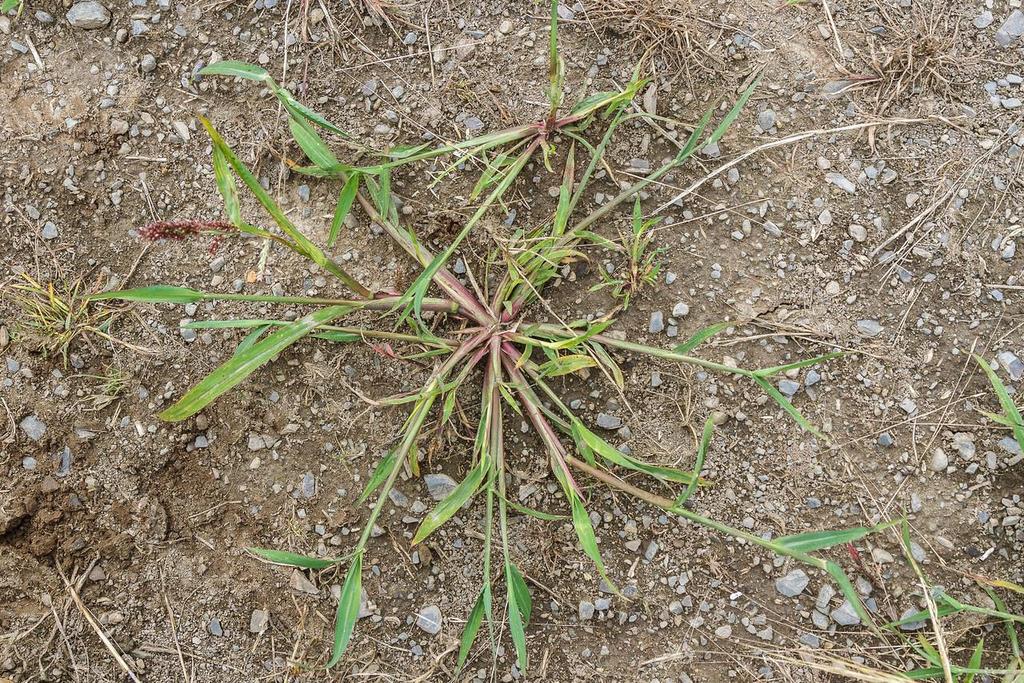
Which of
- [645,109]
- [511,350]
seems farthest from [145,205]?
[645,109]

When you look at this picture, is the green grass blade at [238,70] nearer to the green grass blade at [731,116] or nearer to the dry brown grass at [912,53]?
the green grass blade at [731,116]

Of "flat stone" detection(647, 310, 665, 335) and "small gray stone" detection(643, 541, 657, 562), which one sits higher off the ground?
"flat stone" detection(647, 310, 665, 335)

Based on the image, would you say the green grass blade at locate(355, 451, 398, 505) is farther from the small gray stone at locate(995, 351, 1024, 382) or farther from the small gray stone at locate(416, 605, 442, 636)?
the small gray stone at locate(995, 351, 1024, 382)

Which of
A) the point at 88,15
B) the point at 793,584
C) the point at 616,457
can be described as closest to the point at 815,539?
the point at 793,584

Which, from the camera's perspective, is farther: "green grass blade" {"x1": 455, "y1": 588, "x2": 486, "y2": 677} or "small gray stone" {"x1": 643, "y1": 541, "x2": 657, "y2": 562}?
"small gray stone" {"x1": 643, "y1": 541, "x2": 657, "y2": 562}

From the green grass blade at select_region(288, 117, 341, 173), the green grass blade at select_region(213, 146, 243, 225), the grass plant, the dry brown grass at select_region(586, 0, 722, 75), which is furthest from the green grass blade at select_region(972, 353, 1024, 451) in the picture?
→ the green grass blade at select_region(213, 146, 243, 225)

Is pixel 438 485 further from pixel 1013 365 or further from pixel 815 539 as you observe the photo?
pixel 1013 365
